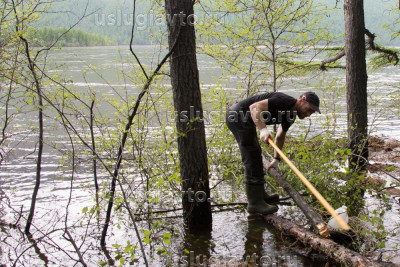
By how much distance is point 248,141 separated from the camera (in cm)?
579

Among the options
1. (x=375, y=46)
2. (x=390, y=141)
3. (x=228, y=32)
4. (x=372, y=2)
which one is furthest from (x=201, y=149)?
(x=372, y=2)

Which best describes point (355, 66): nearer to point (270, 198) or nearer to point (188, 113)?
point (270, 198)

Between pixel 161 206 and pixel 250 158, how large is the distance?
1.70 metres

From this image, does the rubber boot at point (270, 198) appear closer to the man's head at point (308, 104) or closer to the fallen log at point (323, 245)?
the fallen log at point (323, 245)

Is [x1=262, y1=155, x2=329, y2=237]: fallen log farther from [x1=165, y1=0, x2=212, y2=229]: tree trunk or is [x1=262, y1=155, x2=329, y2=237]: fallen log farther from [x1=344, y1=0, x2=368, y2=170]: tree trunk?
[x1=344, y1=0, x2=368, y2=170]: tree trunk

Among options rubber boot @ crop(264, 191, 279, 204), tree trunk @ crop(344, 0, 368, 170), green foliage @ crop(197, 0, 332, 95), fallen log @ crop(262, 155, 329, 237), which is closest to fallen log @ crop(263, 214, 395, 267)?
fallen log @ crop(262, 155, 329, 237)

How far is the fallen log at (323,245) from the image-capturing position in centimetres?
431

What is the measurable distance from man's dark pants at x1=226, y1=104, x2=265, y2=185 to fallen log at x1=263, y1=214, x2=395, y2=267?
62 centimetres

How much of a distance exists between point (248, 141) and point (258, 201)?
881 mm

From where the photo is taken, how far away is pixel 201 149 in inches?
226

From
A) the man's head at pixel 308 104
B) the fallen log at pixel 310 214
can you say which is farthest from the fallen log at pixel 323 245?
the man's head at pixel 308 104

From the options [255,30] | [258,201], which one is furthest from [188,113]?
[255,30]

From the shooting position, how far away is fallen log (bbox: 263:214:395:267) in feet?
14.1

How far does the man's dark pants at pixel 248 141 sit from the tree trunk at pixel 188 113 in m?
0.47
